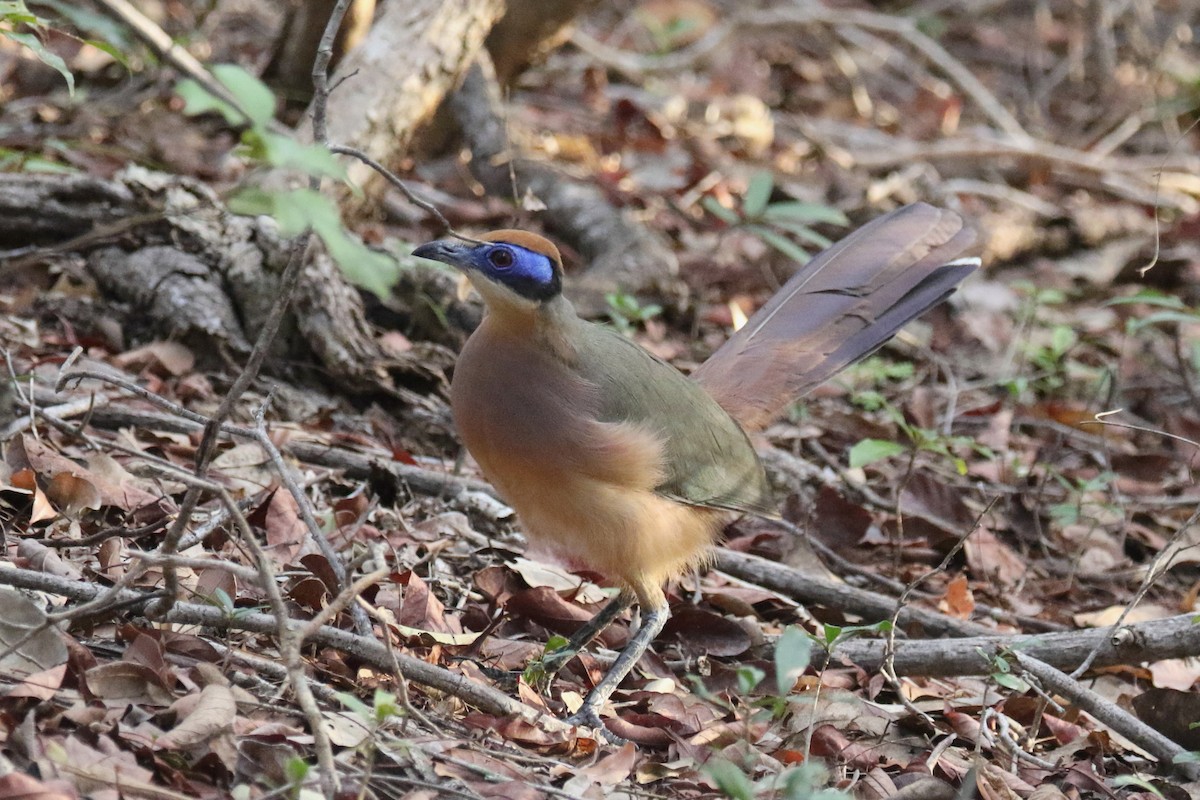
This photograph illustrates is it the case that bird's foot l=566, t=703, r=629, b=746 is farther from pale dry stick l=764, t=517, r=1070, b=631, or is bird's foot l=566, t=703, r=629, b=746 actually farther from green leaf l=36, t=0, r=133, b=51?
green leaf l=36, t=0, r=133, b=51

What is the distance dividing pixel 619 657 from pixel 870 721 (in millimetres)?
775

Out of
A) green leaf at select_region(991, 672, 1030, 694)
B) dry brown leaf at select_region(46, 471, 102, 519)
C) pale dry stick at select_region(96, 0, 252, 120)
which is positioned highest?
pale dry stick at select_region(96, 0, 252, 120)

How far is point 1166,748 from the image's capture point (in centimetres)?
365

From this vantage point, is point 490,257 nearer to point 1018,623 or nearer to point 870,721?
point 870,721

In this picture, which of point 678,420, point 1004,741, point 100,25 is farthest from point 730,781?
point 100,25

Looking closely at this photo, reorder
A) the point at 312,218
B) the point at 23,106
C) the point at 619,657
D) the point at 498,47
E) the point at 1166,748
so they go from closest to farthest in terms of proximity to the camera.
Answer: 1. the point at 312,218
2. the point at 1166,748
3. the point at 619,657
4. the point at 23,106
5. the point at 498,47

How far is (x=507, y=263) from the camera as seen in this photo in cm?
368

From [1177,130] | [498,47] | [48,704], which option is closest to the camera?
[48,704]

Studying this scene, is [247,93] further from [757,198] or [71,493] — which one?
[757,198]

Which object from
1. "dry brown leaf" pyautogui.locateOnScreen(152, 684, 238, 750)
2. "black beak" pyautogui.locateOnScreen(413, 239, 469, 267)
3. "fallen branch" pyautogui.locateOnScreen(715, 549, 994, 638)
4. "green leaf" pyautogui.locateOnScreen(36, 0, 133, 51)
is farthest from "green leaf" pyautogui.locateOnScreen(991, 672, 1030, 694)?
"green leaf" pyautogui.locateOnScreen(36, 0, 133, 51)

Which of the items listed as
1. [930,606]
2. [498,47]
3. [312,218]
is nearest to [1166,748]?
[930,606]

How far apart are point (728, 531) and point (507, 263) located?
1.90m

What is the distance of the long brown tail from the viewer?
4746mm

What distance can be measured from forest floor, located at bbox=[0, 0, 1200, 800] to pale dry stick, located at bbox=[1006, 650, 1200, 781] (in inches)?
0.4
